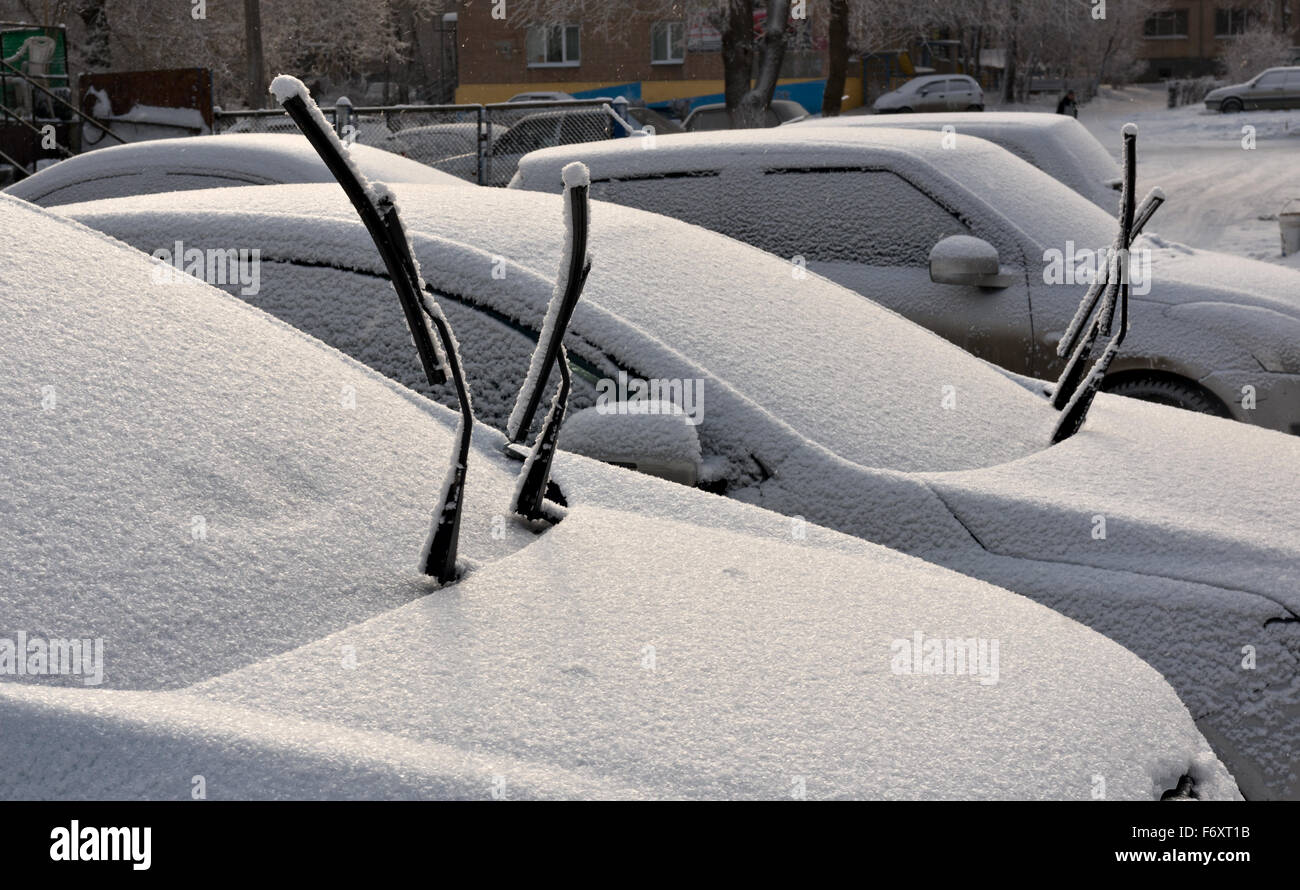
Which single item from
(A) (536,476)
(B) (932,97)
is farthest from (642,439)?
(B) (932,97)

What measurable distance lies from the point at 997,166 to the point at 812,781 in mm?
5527

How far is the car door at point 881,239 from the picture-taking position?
20.0ft

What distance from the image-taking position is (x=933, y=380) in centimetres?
401

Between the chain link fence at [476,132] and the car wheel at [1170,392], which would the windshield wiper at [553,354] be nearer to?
the car wheel at [1170,392]

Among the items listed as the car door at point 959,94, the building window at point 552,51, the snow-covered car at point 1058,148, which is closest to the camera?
the snow-covered car at point 1058,148

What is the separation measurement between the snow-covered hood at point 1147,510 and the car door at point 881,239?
2.26 m

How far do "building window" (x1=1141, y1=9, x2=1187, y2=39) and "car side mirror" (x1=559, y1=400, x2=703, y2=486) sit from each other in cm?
7050

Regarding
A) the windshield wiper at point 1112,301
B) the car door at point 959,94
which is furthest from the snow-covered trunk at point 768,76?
the windshield wiper at point 1112,301

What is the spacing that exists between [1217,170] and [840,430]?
25523mm

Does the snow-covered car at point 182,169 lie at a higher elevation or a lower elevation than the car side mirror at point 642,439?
higher

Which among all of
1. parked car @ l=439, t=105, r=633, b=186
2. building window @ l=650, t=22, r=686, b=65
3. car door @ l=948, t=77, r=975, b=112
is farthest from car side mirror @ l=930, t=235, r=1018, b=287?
building window @ l=650, t=22, r=686, b=65

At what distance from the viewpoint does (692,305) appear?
3.70 meters

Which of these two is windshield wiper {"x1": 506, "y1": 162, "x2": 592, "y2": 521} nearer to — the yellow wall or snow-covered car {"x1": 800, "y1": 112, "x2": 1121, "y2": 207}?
snow-covered car {"x1": 800, "y1": 112, "x2": 1121, "y2": 207}

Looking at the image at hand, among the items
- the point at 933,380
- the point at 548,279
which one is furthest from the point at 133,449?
the point at 933,380
